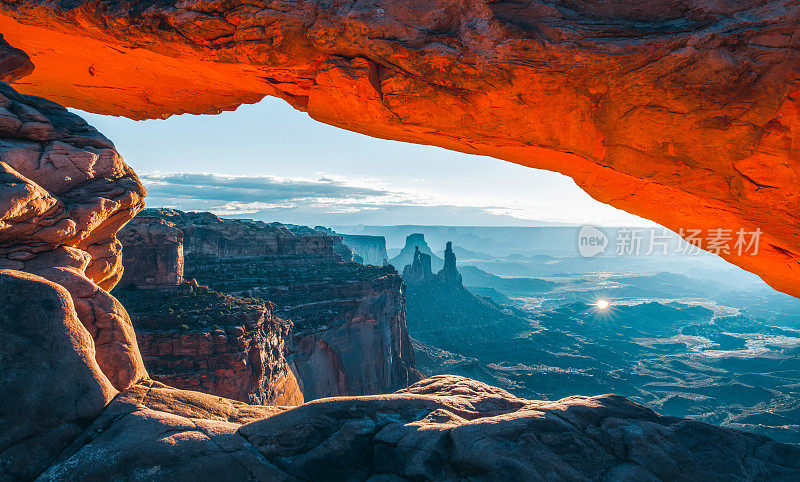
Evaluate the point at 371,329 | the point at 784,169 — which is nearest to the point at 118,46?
the point at 784,169

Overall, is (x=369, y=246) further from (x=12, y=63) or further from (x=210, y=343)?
(x=12, y=63)

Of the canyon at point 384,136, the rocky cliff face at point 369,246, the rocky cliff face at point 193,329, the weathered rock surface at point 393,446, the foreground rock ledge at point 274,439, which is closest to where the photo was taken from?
the foreground rock ledge at point 274,439

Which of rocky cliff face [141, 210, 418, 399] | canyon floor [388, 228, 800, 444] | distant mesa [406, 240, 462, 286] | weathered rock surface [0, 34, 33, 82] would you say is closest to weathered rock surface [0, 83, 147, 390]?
weathered rock surface [0, 34, 33, 82]

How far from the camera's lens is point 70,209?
8.62 meters

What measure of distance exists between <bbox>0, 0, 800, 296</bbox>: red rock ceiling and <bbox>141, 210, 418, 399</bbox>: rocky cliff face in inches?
1136

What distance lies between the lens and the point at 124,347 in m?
7.69

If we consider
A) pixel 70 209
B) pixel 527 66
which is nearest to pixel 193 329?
pixel 70 209

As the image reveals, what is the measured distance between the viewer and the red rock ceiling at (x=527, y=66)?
900cm

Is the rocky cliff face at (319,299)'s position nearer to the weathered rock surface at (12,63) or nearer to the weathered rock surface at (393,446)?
the weathered rock surface at (12,63)

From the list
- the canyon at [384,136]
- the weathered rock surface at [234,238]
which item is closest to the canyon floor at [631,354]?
the weathered rock surface at [234,238]

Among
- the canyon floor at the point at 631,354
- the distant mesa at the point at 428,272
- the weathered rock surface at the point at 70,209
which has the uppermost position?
the weathered rock surface at the point at 70,209

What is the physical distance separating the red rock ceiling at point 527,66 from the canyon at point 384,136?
5 centimetres

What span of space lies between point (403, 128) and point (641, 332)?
13756 cm

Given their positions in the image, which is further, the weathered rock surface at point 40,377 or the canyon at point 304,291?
the canyon at point 304,291
